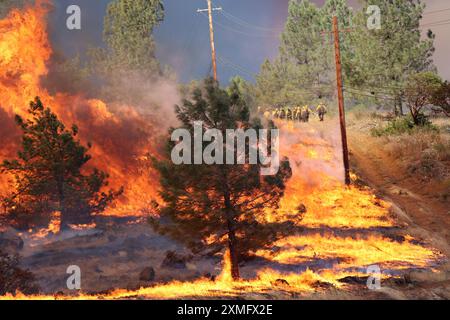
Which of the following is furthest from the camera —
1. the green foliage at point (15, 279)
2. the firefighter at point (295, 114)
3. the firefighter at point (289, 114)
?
the firefighter at point (289, 114)

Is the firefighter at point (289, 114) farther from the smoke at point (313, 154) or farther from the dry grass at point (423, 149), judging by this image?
the dry grass at point (423, 149)

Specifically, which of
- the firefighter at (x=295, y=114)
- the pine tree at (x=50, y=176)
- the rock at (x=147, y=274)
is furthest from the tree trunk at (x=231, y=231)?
the firefighter at (x=295, y=114)

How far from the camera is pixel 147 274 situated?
61.2 ft

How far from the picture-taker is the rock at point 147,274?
18.5 meters

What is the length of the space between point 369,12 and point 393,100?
8984mm

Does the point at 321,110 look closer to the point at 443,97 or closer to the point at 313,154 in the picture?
the point at 443,97

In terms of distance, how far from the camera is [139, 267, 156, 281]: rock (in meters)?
18.5

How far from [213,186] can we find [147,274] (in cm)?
587

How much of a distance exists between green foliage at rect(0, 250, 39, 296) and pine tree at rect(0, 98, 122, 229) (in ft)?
17.9
